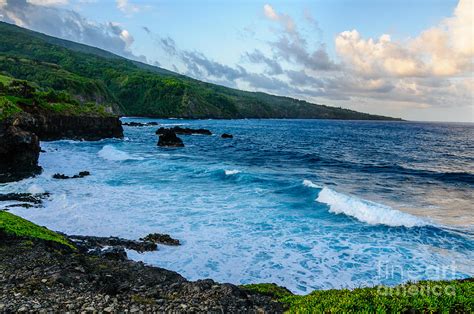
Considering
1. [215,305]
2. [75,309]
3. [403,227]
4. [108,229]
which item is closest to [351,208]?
[403,227]

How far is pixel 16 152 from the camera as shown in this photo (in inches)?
1264

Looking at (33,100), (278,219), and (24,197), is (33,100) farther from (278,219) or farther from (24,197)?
(278,219)

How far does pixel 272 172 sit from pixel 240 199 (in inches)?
596

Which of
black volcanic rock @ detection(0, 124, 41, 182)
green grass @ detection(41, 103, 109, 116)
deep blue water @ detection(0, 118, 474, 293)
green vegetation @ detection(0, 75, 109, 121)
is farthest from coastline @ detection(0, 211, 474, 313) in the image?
green grass @ detection(41, 103, 109, 116)

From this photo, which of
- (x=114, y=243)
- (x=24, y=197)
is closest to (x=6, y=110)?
(x=24, y=197)

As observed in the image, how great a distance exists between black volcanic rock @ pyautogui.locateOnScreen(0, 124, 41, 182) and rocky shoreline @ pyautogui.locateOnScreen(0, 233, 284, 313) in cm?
2361

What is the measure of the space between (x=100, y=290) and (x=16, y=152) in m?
28.5

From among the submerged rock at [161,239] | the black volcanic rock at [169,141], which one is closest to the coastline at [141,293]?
the submerged rock at [161,239]

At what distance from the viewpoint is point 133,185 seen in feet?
105

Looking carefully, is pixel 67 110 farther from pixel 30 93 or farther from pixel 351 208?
pixel 351 208

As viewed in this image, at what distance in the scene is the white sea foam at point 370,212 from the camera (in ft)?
72.4

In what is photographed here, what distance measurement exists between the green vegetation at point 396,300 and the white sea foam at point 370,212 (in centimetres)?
1387

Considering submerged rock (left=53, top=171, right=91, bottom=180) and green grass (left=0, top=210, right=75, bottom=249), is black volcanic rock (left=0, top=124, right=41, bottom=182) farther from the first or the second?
green grass (left=0, top=210, right=75, bottom=249)

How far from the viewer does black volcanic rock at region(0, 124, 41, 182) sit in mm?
31000
